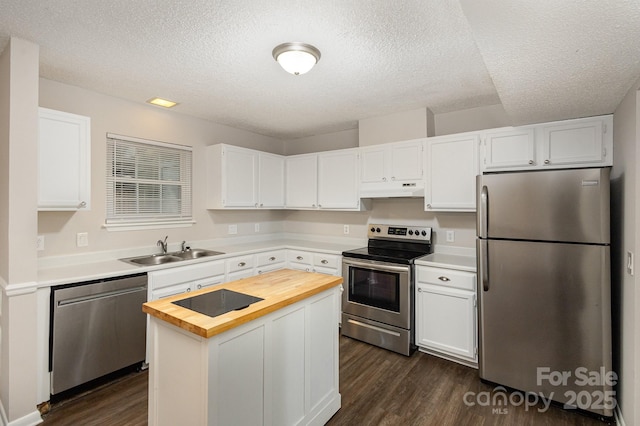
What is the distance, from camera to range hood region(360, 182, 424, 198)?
3.31 metres

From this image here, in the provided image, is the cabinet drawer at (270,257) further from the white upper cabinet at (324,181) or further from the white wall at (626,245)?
the white wall at (626,245)

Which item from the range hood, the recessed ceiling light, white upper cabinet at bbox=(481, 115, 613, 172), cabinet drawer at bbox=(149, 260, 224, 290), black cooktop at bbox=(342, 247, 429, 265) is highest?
the recessed ceiling light

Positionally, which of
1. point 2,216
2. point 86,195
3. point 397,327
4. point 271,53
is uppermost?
point 271,53

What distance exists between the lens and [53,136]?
7.46 feet

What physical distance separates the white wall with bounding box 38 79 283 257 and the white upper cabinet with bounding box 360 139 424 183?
1798mm

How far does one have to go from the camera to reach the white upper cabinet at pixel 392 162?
3322 millimetres

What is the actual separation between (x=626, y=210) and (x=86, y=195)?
3832 millimetres

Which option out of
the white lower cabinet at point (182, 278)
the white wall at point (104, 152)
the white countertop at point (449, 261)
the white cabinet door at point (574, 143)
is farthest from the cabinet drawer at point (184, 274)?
the white cabinet door at point (574, 143)

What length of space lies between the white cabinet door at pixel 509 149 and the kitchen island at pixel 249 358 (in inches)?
75.2

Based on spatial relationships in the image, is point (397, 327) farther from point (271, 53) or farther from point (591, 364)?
point (271, 53)

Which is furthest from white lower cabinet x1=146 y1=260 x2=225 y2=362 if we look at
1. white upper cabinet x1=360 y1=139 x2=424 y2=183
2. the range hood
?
white upper cabinet x1=360 y1=139 x2=424 y2=183

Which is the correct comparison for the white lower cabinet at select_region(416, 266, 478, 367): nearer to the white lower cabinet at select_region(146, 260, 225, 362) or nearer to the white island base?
the white island base

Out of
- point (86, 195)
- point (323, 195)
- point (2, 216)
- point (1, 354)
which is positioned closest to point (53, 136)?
point (86, 195)

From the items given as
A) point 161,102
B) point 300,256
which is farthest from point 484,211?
point 161,102
